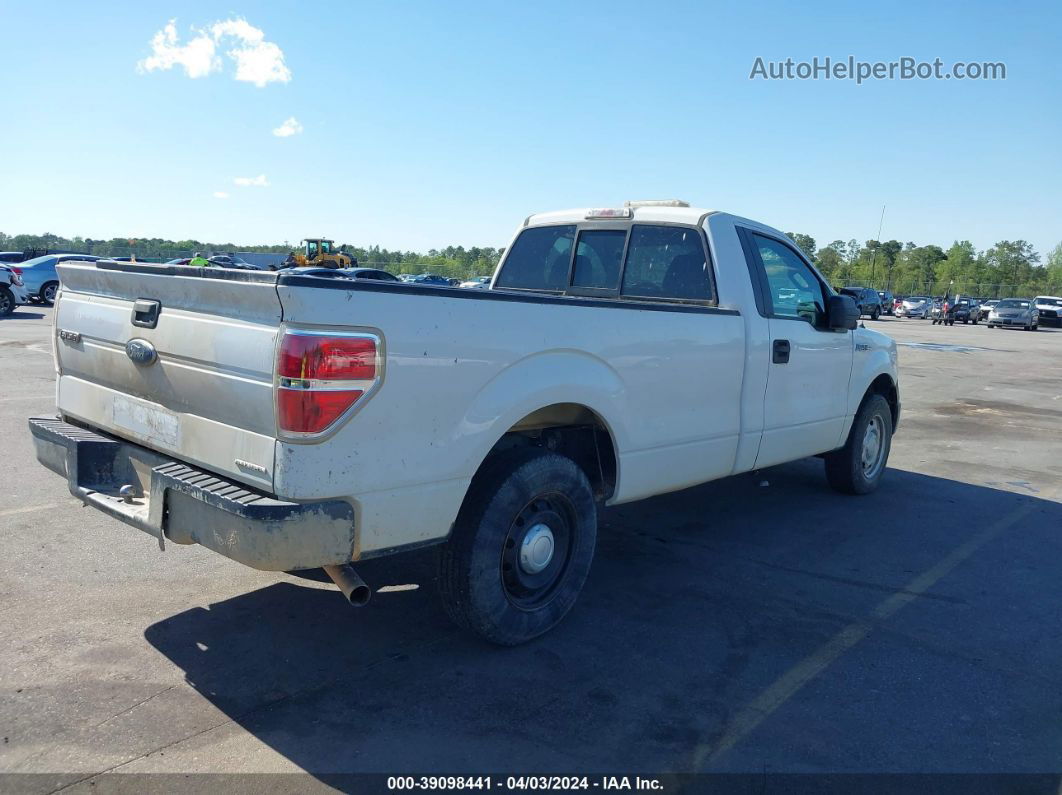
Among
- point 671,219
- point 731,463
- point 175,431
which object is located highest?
point 671,219

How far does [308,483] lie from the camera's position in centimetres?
292

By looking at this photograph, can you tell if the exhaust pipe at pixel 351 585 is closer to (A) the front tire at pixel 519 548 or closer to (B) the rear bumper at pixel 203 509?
(B) the rear bumper at pixel 203 509

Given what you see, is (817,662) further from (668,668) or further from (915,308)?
(915,308)

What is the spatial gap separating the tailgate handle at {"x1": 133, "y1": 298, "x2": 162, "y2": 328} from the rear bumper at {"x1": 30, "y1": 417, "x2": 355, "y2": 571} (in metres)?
0.57

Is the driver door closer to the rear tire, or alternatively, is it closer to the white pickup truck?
the white pickup truck

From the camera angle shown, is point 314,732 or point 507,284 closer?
point 314,732

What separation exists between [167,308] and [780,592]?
3.45 metres

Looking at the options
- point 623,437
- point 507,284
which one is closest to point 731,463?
point 623,437

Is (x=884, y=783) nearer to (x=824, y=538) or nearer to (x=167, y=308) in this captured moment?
(x=824, y=538)

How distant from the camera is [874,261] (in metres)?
94.6

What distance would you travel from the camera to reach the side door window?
5.40 meters

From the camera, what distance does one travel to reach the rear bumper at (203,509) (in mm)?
2908

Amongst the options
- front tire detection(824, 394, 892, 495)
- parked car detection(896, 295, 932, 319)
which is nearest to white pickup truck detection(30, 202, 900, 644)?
front tire detection(824, 394, 892, 495)

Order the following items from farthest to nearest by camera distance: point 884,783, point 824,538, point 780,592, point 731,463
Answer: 1. point 824,538
2. point 731,463
3. point 780,592
4. point 884,783
